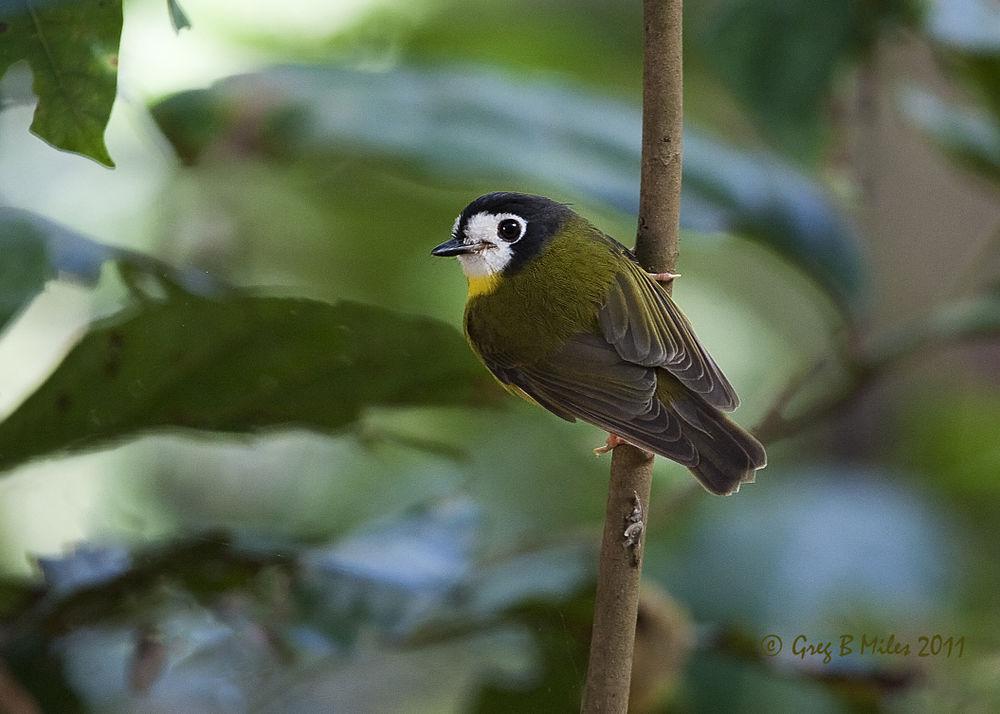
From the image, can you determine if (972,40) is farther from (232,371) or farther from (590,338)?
(232,371)

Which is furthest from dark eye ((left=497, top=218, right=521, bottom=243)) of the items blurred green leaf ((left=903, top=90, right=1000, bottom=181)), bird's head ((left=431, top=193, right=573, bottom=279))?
blurred green leaf ((left=903, top=90, right=1000, bottom=181))

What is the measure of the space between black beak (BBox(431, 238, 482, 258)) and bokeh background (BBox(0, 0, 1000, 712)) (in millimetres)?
93

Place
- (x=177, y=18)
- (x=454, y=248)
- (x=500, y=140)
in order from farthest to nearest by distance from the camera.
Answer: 1. (x=500, y=140)
2. (x=454, y=248)
3. (x=177, y=18)

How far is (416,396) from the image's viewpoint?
0.91m

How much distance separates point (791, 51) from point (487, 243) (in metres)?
0.82

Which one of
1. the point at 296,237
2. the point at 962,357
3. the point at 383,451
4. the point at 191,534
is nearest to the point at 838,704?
the point at 383,451

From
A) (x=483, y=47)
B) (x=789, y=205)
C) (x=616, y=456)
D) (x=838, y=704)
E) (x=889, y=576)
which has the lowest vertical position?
(x=616, y=456)

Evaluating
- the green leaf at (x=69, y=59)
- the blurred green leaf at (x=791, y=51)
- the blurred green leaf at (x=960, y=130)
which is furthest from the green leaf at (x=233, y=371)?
the blurred green leaf at (x=960, y=130)

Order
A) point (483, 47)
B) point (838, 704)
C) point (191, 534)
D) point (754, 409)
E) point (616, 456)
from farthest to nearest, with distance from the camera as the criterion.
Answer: point (483, 47) → point (754, 409) → point (838, 704) → point (191, 534) → point (616, 456)

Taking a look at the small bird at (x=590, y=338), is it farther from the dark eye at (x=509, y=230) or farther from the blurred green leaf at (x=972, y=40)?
the blurred green leaf at (x=972, y=40)

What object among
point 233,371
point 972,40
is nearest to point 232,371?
point 233,371

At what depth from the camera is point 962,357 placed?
8.43ft

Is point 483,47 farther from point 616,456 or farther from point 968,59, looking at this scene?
point 616,456

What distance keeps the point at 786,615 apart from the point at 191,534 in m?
0.66
